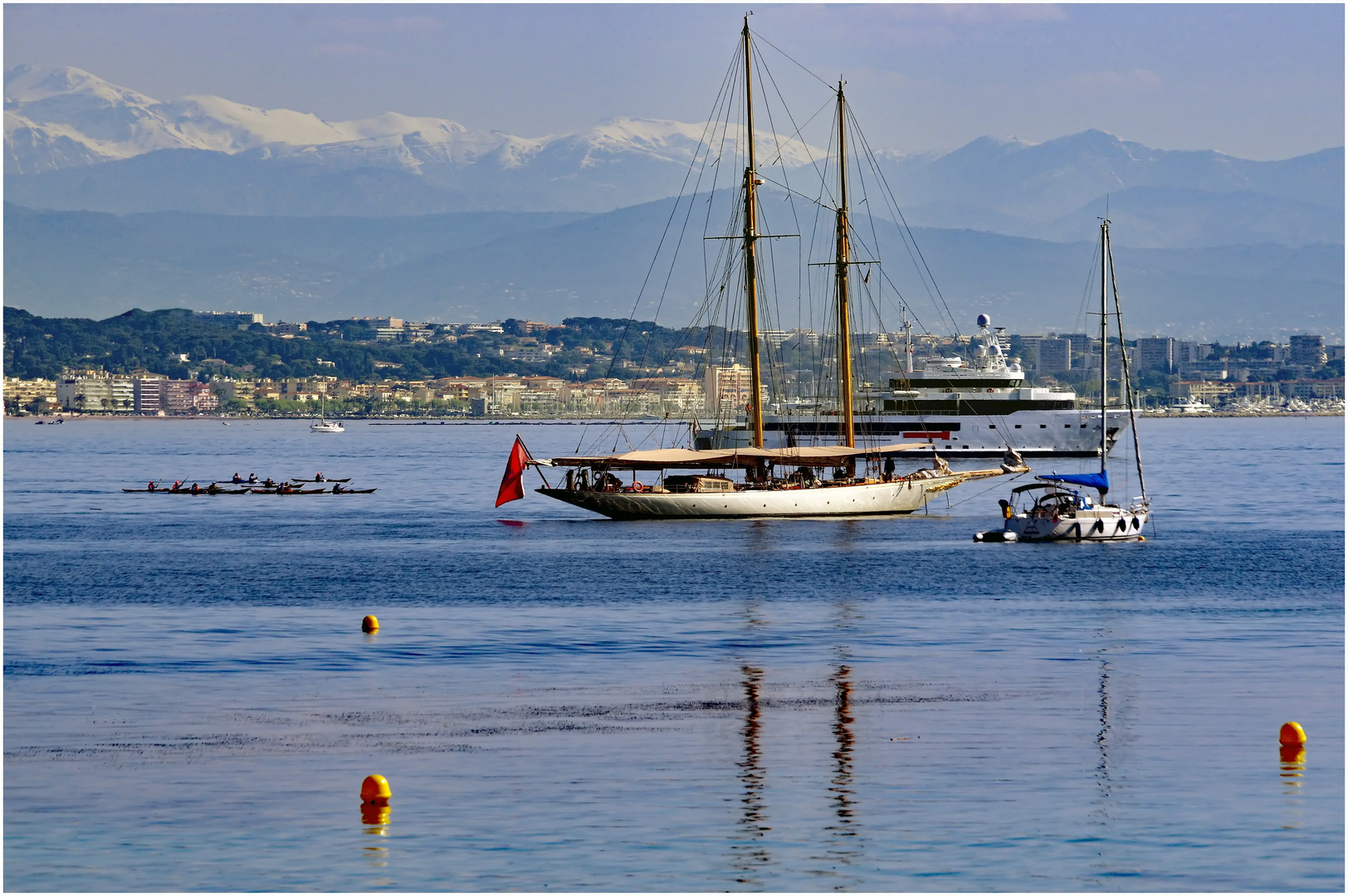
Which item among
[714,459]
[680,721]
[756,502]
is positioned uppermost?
[714,459]

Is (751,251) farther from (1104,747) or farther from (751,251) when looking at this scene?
(1104,747)

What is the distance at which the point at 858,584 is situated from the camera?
183 ft

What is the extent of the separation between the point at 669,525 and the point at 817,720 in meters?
50.7

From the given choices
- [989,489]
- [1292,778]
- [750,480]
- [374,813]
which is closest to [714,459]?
[750,480]

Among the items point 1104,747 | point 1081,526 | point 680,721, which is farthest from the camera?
point 1081,526

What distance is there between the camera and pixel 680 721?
1233 inches

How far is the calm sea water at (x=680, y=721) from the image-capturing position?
22797mm

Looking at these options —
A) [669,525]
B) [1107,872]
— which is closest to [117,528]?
[669,525]

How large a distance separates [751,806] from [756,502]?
5836 centimetres

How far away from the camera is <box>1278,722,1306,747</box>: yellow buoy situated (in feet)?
94.5

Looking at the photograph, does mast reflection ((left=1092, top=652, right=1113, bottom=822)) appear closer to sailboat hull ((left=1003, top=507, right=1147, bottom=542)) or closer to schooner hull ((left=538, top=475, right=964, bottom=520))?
sailboat hull ((left=1003, top=507, right=1147, bottom=542))

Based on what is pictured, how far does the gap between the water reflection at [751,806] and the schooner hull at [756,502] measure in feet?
162

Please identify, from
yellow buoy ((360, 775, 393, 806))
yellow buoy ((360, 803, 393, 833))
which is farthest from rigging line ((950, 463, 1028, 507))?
yellow buoy ((360, 803, 393, 833))

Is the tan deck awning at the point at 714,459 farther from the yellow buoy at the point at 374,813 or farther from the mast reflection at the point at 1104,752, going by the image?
the yellow buoy at the point at 374,813
